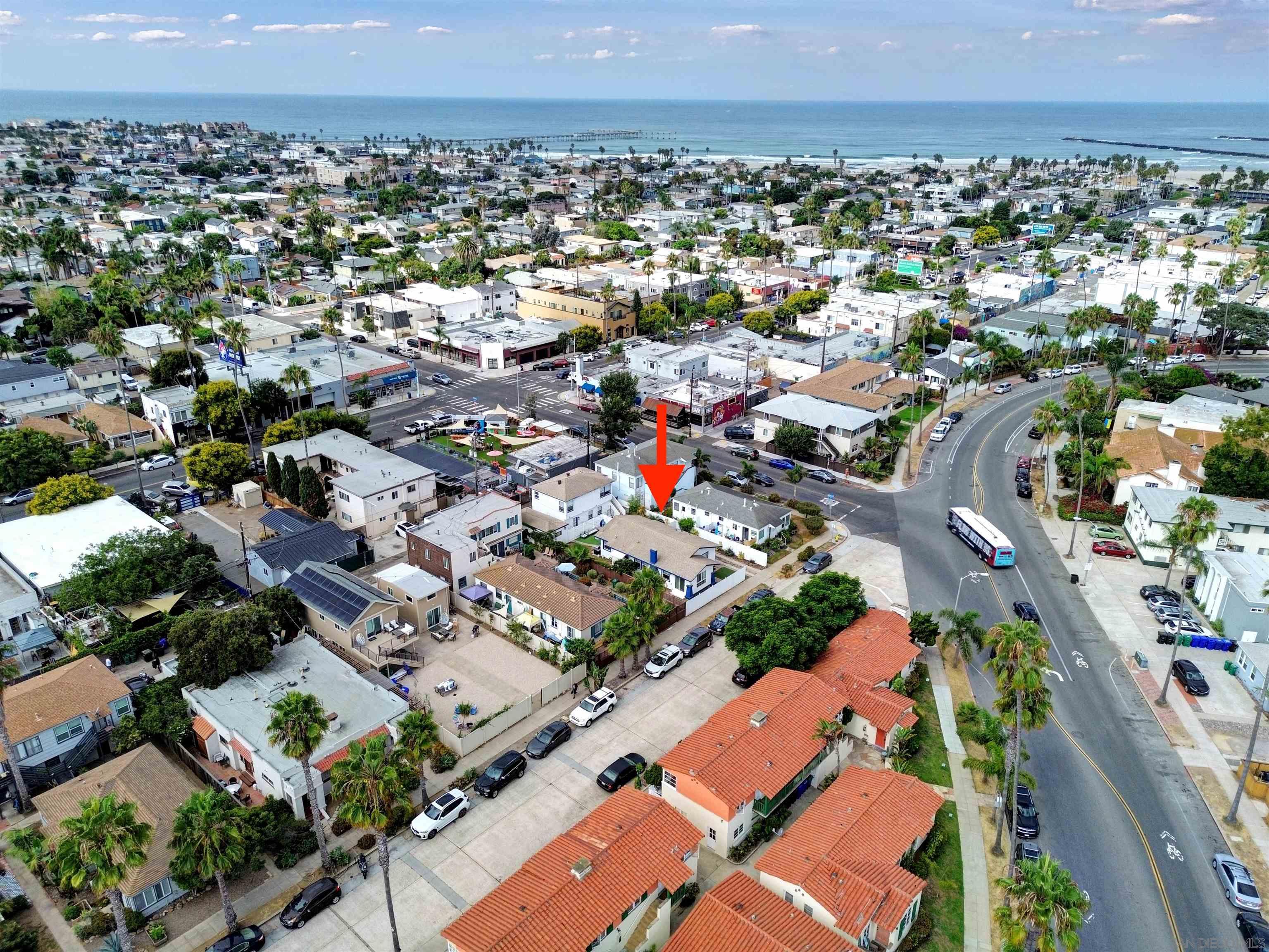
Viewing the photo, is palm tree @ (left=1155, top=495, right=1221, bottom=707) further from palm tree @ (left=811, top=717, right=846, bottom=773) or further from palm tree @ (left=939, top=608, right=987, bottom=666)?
palm tree @ (left=811, top=717, right=846, bottom=773)

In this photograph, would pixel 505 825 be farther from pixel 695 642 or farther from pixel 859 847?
pixel 695 642

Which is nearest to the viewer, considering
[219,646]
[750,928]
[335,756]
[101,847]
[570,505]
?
[101,847]

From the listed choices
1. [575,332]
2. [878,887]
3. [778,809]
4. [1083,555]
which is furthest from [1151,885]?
[575,332]

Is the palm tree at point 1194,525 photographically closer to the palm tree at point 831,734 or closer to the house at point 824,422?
the palm tree at point 831,734

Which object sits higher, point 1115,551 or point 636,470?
point 636,470

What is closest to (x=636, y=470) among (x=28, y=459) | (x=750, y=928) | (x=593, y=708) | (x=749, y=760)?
(x=593, y=708)

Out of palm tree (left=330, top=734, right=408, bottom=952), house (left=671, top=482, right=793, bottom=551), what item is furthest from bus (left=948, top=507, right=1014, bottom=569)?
palm tree (left=330, top=734, right=408, bottom=952)
